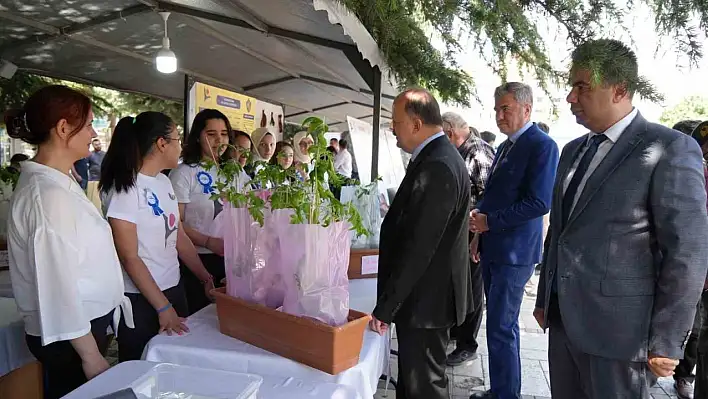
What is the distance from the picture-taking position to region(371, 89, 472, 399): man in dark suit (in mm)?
1763

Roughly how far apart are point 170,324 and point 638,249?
1572 millimetres

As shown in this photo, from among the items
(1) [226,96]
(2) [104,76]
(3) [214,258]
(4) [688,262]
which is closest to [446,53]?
(4) [688,262]

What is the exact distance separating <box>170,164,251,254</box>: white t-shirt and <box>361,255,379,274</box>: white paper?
745 mm

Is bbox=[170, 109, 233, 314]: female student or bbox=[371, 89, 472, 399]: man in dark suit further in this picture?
bbox=[170, 109, 233, 314]: female student

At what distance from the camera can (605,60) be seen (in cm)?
111

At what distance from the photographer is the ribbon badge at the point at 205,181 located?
8.23 ft

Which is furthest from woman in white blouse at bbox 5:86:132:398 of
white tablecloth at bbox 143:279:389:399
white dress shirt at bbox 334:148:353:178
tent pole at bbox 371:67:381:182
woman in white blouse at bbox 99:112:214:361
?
white dress shirt at bbox 334:148:353:178

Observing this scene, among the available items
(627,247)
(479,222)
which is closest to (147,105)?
(479,222)

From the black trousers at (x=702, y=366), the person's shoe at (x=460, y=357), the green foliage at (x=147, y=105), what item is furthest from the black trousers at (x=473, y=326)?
the green foliage at (x=147, y=105)

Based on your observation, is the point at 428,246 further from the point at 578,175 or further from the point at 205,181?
the point at 205,181

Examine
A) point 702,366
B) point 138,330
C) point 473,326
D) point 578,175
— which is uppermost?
point 578,175

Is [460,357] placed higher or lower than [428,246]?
lower

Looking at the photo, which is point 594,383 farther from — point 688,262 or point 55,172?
point 55,172

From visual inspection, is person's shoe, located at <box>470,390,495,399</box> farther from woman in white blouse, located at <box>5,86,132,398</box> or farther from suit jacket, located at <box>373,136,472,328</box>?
woman in white blouse, located at <box>5,86,132,398</box>
